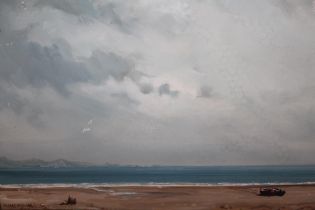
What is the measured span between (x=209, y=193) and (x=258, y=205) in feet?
13.1

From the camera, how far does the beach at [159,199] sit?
17.6m

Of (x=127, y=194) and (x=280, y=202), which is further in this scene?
(x=127, y=194)

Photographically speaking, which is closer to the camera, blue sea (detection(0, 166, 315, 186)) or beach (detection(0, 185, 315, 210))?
beach (detection(0, 185, 315, 210))

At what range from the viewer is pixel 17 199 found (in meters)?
19.1

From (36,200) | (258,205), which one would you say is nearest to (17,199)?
(36,200)

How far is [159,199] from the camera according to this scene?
1945cm

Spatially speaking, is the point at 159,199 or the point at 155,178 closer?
the point at 159,199

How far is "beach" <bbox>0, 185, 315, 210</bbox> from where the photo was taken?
1756cm

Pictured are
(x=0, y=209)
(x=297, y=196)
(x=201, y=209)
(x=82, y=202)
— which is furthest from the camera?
(x=297, y=196)

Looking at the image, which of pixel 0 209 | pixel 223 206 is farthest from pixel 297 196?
pixel 0 209

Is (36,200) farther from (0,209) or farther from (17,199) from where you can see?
(0,209)

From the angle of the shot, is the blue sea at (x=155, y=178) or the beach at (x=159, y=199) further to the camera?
the blue sea at (x=155, y=178)

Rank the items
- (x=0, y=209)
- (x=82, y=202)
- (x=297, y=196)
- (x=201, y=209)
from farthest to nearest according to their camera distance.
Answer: (x=297, y=196), (x=82, y=202), (x=201, y=209), (x=0, y=209)

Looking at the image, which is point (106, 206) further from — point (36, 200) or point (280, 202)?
point (280, 202)
